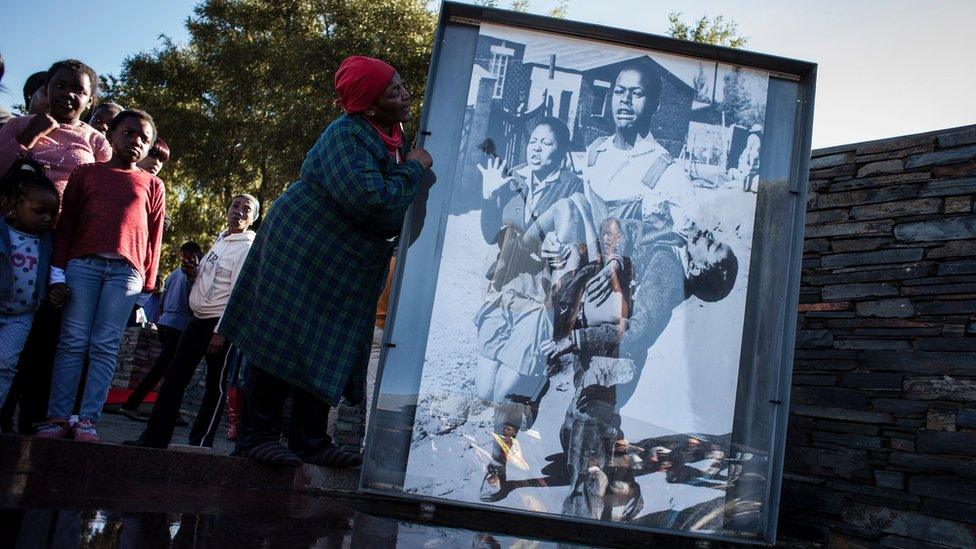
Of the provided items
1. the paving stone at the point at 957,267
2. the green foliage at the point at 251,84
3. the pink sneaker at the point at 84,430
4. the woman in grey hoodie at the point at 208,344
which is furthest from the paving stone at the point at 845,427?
the green foliage at the point at 251,84

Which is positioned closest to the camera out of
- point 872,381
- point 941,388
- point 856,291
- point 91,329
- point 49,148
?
point 91,329

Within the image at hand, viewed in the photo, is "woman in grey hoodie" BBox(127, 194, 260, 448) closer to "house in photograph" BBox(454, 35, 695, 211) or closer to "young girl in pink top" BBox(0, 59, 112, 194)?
"young girl in pink top" BBox(0, 59, 112, 194)

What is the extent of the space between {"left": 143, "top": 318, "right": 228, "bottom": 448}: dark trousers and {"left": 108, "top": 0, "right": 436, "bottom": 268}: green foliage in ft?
43.7

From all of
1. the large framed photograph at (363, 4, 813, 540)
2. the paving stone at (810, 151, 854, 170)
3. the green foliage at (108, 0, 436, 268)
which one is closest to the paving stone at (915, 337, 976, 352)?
the paving stone at (810, 151, 854, 170)

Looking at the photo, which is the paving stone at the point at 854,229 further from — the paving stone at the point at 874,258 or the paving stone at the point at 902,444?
the paving stone at the point at 902,444

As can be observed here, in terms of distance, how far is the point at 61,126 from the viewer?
475 centimetres

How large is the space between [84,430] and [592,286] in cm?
221

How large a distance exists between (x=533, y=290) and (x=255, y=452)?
1281 millimetres

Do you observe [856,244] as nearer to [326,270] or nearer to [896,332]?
[896,332]

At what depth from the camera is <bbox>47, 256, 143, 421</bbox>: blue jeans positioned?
417cm

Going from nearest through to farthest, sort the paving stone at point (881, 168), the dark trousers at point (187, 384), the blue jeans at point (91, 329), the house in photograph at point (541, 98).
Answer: the house in photograph at point (541, 98)
the blue jeans at point (91, 329)
the dark trousers at point (187, 384)
the paving stone at point (881, 168)

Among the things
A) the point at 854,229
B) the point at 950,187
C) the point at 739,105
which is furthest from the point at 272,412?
the point at 950,187

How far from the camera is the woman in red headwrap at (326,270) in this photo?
12.8 ft

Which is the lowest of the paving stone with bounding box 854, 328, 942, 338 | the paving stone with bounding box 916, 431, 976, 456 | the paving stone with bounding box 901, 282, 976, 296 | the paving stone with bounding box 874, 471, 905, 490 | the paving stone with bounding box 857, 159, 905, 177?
the paving stone with bounding box 874, 471, 905, 490
